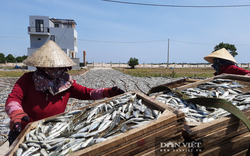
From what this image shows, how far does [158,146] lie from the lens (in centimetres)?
162

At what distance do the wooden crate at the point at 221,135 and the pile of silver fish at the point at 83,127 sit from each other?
39cm

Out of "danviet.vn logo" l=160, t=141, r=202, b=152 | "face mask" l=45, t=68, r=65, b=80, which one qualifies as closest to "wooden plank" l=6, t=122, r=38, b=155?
"face mask" l=45, t=68, r=65, b=80

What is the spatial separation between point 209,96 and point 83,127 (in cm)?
188

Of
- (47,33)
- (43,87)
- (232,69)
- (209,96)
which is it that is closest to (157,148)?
(209,96)

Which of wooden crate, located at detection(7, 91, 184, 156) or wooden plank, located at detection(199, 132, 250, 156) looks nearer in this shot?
wooden crate, located at detection(7, 91, 184, 156)

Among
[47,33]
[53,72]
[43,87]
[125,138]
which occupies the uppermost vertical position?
[47,33]

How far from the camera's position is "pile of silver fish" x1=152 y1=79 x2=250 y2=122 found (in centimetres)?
205

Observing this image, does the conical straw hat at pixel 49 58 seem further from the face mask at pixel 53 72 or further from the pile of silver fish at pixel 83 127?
the pile of silver fish at pixel 83 127

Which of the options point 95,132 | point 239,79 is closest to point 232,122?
point 95,132

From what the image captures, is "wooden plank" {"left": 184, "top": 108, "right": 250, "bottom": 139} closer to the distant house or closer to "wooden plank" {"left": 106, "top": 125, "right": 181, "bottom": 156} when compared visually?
"wooden plank" {"left": 106, "top": 125, "right": 181, "bottom": 156}

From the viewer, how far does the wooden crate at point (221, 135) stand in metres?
1.68

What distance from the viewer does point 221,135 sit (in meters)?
1.75

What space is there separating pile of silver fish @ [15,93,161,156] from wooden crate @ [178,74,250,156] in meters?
0.39

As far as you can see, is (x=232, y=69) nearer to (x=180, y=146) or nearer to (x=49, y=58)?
(x=180, y=146)
